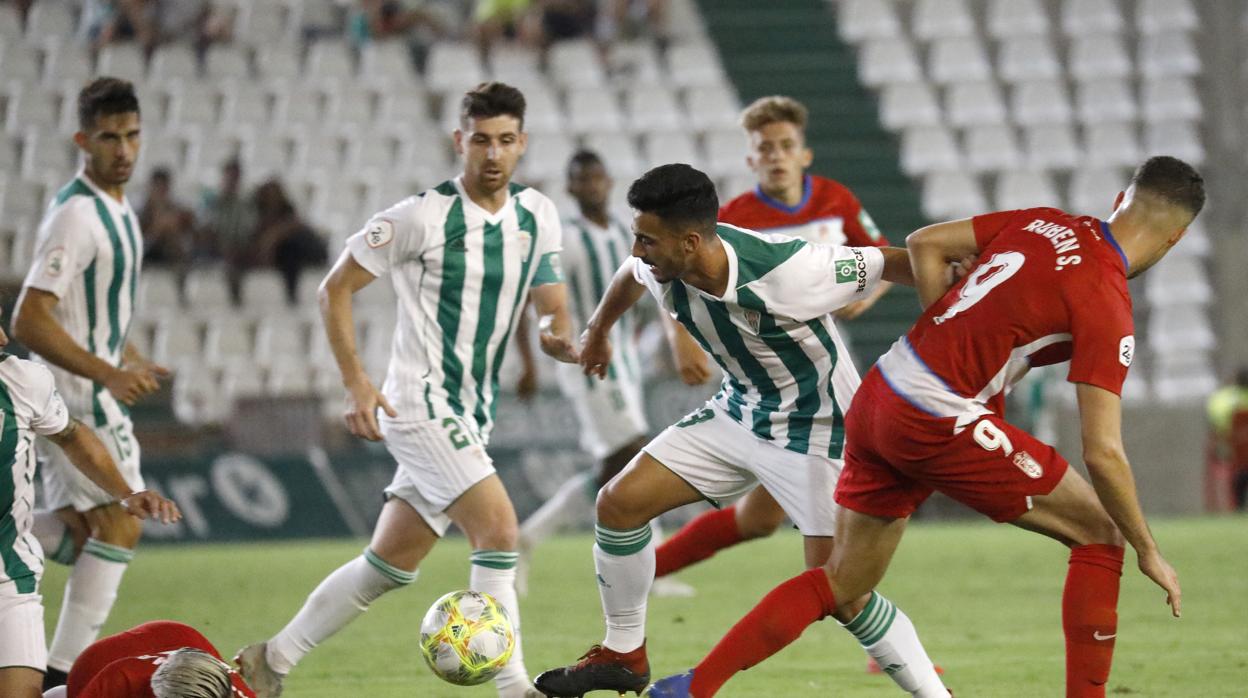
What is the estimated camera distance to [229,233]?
15516 millimetres

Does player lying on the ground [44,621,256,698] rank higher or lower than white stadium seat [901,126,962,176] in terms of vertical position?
lower

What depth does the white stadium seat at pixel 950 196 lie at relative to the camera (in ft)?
57.1

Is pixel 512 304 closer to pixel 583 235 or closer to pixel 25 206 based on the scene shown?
pixel 583 235

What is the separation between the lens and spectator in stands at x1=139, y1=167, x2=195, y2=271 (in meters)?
15.2

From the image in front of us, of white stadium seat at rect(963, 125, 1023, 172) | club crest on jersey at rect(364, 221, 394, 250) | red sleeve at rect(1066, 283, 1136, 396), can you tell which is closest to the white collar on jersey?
club crest on jersey at rect(364, 221, 394, 250)

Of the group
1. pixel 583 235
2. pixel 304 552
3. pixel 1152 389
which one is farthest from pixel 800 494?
pixel 1152 389

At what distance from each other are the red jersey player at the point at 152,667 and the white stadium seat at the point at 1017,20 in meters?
15.9

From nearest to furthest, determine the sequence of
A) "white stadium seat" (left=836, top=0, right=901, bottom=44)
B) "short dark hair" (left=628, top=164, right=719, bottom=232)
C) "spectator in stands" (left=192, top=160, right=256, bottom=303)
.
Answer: "short dark hair" (left=628, top=164, right=719, bottom=232) → "spectator in stands" (left=192, top=160, right=256, bottom=303) → "white stadium seat" (left=836, top=0, right=901, bottom=44)

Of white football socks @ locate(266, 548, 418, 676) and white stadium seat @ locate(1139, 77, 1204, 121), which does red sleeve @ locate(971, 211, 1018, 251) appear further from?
white stadium seat @ locate(1139, 77, 1204, 121)

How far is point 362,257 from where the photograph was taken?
18.3 feet

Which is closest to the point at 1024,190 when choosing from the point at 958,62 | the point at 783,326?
the point at 958,62

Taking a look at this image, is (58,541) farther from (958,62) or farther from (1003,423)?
(958,62)

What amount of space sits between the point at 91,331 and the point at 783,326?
281 cm

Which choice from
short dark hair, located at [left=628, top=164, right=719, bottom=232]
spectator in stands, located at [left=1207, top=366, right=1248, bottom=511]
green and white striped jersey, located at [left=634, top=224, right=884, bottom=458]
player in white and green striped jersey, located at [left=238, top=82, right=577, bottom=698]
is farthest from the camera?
spectator in stands, located at [left=1207, top=366, right=1248, bottom=511]
